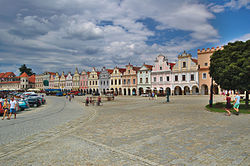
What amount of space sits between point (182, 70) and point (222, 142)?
48.6m

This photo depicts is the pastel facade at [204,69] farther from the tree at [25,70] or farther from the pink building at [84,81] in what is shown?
the tree at [25,70]

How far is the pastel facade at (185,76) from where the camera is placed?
5234cm

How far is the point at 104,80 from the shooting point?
78.1 metres

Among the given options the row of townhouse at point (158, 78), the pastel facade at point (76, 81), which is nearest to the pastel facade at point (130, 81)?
the row of townhouse at point (158, 78)

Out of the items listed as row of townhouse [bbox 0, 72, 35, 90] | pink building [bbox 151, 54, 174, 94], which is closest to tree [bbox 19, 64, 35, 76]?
row of townhouse [bbox 0, 72, 35, 90]

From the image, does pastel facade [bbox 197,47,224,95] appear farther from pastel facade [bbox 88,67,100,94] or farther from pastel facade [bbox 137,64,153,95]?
pastel facade [bbox 88,67,100,94]

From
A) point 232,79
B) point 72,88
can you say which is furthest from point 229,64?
point 72,88

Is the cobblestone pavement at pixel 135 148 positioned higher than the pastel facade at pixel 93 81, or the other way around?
the pastel facade at pixel 93 81

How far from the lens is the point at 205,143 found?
7617mm

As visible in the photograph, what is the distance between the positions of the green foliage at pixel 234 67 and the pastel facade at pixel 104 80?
58937 mm

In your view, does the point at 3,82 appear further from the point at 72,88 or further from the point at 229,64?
the point at 229,64

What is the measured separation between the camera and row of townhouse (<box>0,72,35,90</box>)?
120m

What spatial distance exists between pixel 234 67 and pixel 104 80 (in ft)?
208

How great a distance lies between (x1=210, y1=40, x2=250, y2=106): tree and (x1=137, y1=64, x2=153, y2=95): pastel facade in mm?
42366
